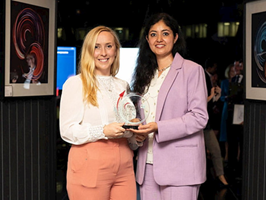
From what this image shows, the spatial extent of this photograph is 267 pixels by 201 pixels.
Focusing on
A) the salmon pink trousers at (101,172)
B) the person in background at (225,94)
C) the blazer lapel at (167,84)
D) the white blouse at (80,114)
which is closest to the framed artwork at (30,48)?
the white blouse at (80,114)

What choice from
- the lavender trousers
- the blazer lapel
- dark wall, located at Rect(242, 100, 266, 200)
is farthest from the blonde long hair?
dark wall, located at Rect(242, 100, 266, 200)

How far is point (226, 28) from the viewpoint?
5754mm

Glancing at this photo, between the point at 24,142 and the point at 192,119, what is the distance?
177cm

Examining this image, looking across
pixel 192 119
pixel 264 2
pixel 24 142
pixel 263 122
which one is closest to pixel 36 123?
pixel 24 142

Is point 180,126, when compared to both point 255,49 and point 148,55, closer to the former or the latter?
point 148,55

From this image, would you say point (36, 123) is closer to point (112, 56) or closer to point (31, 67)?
point (31, 67)

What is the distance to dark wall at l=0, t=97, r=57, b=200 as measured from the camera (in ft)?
11.1

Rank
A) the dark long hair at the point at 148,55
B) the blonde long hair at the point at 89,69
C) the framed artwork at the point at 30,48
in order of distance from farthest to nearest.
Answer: the framed artwork at the point at 30,48, the dark long hair at the point at 148,55, the blonde long hair at the point at 89,69

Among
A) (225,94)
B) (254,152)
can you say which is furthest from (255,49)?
(225,94)

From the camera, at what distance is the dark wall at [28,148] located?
3398mm

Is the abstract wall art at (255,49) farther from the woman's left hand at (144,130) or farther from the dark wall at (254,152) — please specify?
the woman's left hand at (144,130)

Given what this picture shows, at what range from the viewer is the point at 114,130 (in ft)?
7.77

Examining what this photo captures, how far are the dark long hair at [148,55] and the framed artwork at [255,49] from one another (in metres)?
1.10

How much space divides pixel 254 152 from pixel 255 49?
98cm
